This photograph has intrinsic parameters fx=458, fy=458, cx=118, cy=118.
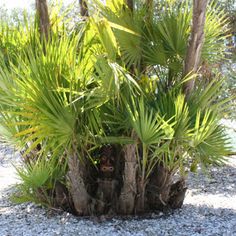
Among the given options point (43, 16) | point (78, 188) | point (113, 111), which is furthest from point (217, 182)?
point (43, 16)

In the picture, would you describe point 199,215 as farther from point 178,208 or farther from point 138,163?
point 138,163

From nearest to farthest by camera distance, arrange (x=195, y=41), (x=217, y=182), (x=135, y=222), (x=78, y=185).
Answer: (x=195, y=41), (x=135, y=222), (x=78, y=185), (x=217, y=182)

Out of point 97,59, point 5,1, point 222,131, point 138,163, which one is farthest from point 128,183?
point 5,1

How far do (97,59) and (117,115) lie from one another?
24.1 inches

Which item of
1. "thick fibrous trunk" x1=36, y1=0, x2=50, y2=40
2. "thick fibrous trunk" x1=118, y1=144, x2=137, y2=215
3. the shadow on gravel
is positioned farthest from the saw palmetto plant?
the shadow on gravel

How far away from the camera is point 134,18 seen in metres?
4.21

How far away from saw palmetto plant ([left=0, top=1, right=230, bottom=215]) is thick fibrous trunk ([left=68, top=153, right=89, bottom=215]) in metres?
0.01

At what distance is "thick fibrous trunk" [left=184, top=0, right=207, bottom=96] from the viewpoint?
393cm

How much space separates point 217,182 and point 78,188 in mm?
2760

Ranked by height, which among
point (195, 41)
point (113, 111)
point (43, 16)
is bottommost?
point (113, 111)

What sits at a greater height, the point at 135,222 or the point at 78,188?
the point at 78,188

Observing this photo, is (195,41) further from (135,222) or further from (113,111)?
(135,222)

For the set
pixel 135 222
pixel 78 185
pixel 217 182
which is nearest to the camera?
pixel 135 222

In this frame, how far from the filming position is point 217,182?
6559mm
